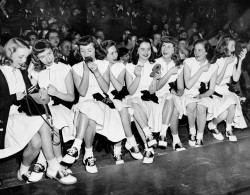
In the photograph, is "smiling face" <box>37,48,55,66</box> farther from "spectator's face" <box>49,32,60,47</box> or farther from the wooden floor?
"spectator's face" <box>49,32,60,47</box>

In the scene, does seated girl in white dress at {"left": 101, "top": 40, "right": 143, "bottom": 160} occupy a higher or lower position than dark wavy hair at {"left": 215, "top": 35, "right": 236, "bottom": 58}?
lower

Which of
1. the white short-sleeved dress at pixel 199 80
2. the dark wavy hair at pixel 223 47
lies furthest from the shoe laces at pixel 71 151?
the dark wavy hair at pixel 223 47

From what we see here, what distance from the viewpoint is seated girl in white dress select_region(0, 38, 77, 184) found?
3322 millimetres

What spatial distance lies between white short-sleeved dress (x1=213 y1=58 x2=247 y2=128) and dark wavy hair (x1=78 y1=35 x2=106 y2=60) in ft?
6.11

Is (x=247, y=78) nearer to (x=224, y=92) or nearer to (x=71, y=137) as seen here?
(x=224, y=92)

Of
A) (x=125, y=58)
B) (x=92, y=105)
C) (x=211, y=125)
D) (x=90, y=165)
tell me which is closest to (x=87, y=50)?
(x=92, y=105)

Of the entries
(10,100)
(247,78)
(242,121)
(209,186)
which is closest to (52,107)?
(10,100)

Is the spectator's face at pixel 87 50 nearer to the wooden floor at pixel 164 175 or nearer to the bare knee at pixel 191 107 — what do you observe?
the wooden floor at pixel 164 175

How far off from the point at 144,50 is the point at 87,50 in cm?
89

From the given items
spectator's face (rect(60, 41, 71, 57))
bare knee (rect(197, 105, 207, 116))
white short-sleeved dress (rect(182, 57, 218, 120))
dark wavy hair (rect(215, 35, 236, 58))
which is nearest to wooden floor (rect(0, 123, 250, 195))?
bare knee (rect(197, 105, 207, 116))

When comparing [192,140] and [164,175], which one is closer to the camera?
[164,175]

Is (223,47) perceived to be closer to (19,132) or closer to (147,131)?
(147,131)

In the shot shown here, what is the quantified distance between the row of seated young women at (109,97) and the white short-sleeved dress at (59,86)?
1cm

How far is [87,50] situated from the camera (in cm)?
384
